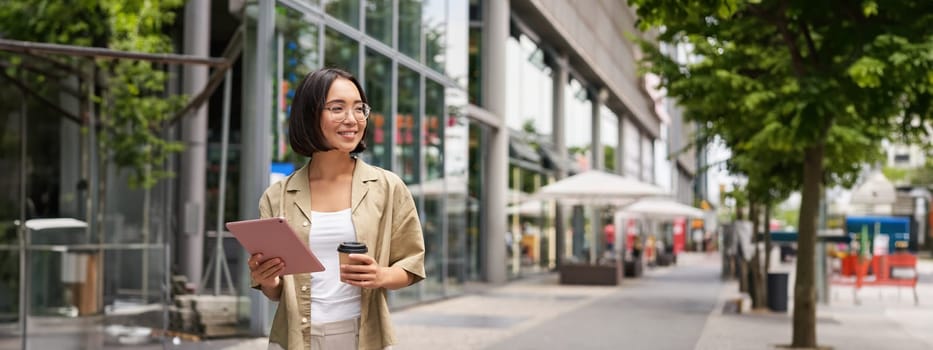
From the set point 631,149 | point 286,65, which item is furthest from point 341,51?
point 631,149

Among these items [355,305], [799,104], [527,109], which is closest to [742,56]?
[799,104]

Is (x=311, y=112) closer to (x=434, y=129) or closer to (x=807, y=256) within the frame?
(x=807, y=256)

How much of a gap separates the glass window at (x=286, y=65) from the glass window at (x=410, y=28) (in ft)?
14.7

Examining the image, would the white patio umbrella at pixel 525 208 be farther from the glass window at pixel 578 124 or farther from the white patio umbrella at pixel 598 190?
the glass window at pixel 578 124

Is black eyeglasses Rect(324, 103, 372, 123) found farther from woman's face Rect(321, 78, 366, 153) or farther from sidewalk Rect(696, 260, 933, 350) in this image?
sidewalk Rect(696, 260, 933, 350)

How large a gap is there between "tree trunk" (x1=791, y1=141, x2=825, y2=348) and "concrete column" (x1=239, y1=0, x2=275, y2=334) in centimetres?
594

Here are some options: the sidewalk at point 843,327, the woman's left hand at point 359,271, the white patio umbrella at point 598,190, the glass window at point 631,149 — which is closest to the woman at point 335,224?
the woman's left hand at point 359,271

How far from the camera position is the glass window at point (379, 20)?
17172 mm

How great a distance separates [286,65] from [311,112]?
10817 mm

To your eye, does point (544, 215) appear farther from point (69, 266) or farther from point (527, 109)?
point (69, 266)

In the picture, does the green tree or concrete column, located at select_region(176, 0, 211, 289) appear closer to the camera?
the green tree

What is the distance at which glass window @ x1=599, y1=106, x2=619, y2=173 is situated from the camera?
44.5m

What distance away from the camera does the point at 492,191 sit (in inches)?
1118

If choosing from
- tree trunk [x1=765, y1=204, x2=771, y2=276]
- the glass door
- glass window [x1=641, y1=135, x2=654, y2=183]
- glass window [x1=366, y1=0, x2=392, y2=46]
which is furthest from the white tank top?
glass window [x1=641, y1=135, x2=654, y2=183]
